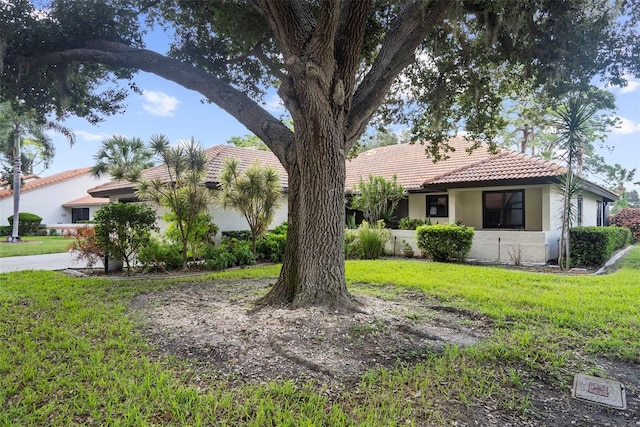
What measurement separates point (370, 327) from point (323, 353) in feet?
3.09

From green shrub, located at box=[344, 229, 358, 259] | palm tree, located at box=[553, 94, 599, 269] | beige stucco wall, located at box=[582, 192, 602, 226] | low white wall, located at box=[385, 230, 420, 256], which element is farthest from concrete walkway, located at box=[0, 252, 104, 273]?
beige stucco wall, located at box=[582, 192, 602, 226]

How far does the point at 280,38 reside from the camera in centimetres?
525

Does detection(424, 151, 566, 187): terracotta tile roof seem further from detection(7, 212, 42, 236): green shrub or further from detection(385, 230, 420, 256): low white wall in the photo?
detection(7, 212, 42, 236): green shrub

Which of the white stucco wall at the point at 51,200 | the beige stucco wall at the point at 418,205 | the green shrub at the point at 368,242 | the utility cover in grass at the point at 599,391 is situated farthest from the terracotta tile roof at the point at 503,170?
the white stucco wall at the point at 51,200

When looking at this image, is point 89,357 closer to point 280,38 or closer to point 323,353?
point 323,353

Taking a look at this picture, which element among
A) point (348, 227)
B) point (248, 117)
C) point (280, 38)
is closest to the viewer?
point (280, 38)

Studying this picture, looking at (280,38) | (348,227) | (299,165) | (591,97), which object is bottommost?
(348,227)

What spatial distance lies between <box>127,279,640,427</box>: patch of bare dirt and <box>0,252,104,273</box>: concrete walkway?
21.3 ft

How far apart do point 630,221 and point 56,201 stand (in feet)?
137

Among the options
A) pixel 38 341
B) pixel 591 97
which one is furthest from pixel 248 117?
pixel 591 97

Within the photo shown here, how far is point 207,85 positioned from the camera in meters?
5.89

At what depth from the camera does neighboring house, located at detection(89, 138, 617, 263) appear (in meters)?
11.7

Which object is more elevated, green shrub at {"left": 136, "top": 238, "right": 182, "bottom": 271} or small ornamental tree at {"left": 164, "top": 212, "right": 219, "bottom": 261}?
small ornamental tree at {"left": 164, "top": 212, "right": 219, "bottom": 261}

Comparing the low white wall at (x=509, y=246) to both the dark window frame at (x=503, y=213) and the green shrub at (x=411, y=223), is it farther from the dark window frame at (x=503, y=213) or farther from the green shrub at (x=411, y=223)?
the green shrub at (x=411, y=223)
